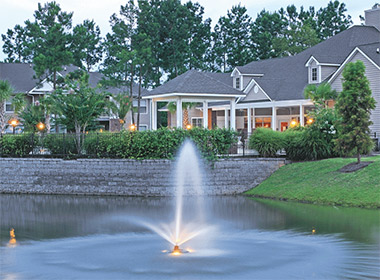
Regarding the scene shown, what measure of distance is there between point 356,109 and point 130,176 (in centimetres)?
1131

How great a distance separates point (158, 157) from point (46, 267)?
1628cm

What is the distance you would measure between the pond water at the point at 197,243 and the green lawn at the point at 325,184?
99 centimetres

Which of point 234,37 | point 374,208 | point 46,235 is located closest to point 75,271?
point 46,235

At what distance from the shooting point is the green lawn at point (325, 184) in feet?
77.8

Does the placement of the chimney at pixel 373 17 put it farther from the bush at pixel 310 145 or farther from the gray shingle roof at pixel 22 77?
the gray shingle roof at pixel 22 77

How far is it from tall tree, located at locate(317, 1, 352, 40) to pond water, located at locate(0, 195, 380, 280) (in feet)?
180

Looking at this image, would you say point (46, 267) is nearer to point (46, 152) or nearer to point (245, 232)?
point (245, 232)

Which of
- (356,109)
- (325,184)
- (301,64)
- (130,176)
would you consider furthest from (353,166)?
(301,64)

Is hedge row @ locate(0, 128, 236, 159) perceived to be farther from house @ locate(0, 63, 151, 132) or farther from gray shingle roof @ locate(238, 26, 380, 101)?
house @ locate(0, 63, 151, 132)

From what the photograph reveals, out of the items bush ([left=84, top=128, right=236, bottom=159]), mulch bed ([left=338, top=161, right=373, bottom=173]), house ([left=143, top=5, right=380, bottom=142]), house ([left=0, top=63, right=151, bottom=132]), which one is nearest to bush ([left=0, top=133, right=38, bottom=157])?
bush ([left=84, top=128, right=236, bottom=159])

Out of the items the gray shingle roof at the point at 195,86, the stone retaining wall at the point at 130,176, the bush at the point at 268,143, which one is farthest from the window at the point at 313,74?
the stone retaining wall at the point at 130,176

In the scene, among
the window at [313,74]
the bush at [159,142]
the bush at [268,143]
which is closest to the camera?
the bush at [159,142]

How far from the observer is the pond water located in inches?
520

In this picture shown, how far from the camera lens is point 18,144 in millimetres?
32969
